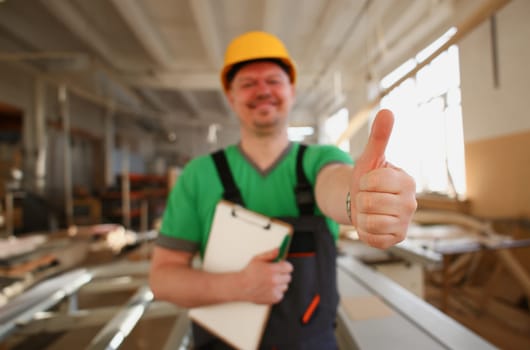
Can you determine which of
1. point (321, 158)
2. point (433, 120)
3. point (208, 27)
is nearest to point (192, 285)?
point (321, 158)

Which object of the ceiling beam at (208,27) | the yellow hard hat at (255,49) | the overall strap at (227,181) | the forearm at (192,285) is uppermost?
the ceiling beam at (208,27)

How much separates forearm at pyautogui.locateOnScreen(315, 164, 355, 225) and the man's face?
24 centimetres

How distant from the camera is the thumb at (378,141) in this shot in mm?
301

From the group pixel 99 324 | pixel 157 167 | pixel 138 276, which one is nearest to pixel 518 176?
pixel 99 324

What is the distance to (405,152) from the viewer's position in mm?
438

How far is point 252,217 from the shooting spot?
64cm

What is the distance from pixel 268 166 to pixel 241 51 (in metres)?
0.35

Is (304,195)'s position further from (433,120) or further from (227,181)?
(433,120)

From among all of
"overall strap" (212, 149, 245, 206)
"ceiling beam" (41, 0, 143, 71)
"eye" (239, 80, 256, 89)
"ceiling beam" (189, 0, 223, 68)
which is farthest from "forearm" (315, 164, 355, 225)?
"ceiling beam" (41, 0, 143, 71)

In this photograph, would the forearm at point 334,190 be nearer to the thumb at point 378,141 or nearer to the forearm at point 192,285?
the thumb at point 378,141

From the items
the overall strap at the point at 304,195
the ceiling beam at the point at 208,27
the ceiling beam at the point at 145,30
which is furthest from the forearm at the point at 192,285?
the ceiling beam at the point at 145,30

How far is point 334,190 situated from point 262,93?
0.38m

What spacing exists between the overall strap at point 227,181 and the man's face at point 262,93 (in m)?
0.15

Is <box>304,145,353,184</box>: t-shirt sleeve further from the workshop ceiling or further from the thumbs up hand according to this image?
the workshop ceiling
